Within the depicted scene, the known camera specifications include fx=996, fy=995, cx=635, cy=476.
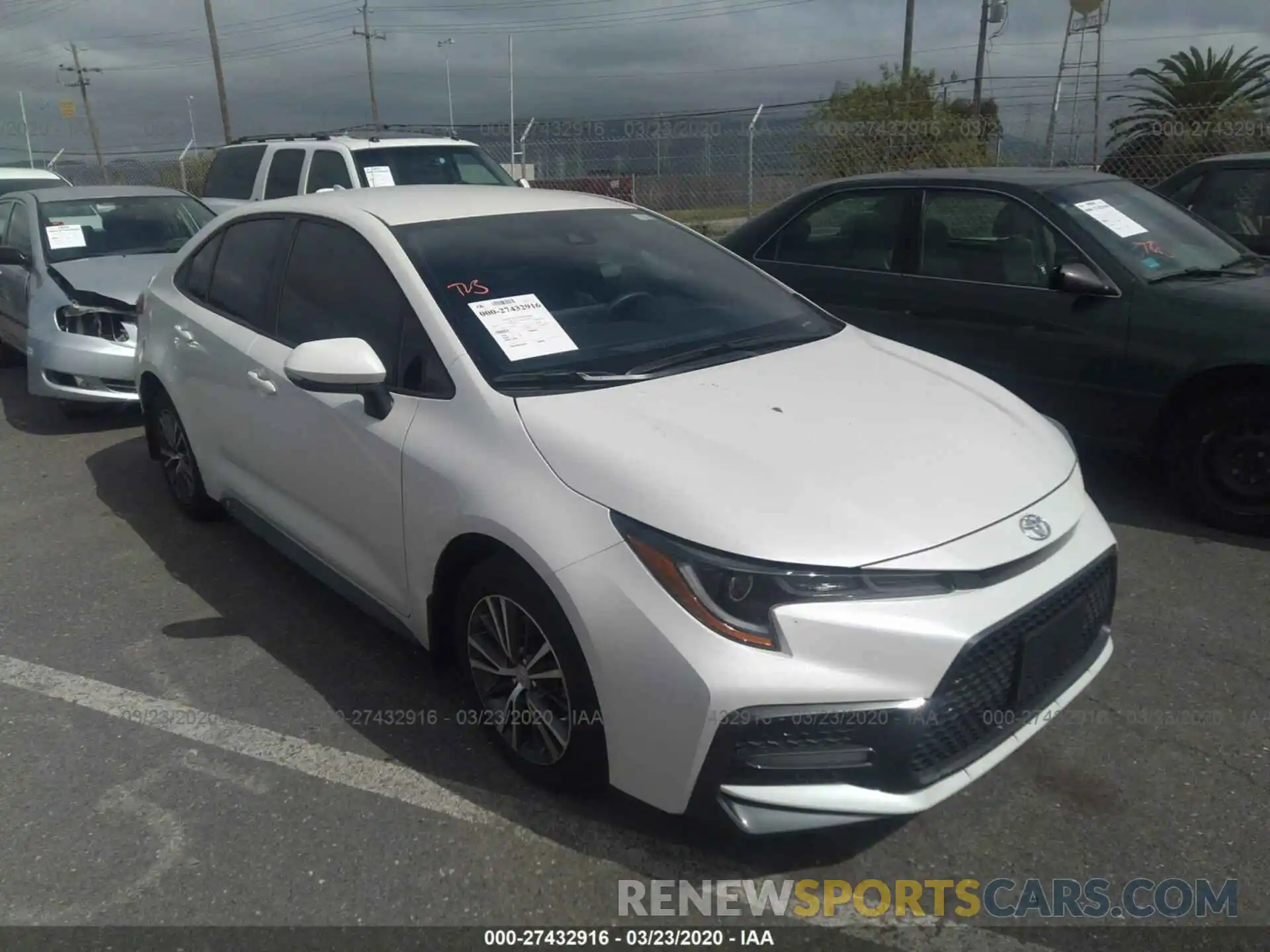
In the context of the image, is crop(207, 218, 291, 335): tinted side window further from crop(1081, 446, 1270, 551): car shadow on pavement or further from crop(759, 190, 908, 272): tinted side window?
crop(1081, 446, 1270, 551): car shadow on pavement

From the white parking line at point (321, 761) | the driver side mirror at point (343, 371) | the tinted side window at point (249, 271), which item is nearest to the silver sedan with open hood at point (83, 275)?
the tinted side window at point (249, 271)

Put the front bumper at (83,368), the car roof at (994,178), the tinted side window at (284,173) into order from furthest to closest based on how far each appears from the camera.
Answer: the tinted side window at (284,173) → the front bumper at (83,368) → the car roof at (994,178)

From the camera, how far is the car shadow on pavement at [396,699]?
2.67m

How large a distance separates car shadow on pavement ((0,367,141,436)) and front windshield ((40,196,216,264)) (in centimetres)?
115

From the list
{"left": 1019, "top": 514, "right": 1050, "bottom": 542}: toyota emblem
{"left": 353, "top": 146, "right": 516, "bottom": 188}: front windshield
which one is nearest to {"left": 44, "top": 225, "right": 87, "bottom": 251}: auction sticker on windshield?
{"left": 353, "top": 146, "right": 516, "bottom": 188}: front windshield

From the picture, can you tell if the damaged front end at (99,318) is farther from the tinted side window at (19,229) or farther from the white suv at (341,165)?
the white suv at (341,165)

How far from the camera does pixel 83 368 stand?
661cm

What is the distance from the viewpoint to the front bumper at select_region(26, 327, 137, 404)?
→ 260 inches

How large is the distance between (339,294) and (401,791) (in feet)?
5.62

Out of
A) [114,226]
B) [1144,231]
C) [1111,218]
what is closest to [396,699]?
[1111,218]

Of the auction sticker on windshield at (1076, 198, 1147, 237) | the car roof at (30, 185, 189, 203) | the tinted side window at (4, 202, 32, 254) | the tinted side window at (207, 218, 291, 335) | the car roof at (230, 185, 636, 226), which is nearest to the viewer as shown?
the car roof at (230, 185, 636, 226)

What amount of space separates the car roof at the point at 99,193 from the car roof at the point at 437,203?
4888mm

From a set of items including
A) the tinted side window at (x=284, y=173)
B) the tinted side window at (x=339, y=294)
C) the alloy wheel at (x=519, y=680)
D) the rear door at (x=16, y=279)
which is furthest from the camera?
the tinted side window at (x=284, y=173)

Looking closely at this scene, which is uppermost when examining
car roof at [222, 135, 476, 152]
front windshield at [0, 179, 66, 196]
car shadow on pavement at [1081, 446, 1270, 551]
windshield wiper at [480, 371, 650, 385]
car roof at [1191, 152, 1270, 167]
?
car roof at [222, 135, 476, 152]
